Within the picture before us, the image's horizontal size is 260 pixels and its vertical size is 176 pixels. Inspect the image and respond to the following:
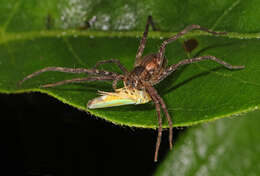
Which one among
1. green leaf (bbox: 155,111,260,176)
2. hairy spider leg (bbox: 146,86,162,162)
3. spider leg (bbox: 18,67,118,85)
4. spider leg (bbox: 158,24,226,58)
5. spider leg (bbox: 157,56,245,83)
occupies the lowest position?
green leaf (bbox: 155,111,260,176)

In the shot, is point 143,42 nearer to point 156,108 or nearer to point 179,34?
point 179,34

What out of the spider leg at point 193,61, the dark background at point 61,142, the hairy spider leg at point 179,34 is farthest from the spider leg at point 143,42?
the dark background at point 61,142

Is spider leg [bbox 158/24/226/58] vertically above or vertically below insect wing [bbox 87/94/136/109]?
above

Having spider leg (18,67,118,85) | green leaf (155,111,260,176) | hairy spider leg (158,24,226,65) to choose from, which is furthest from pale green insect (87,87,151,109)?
green leaf (155,111,260,176)

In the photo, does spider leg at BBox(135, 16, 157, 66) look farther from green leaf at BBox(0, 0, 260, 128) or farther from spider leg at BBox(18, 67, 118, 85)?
spider leg at BBox(18, 67, 118, 85)

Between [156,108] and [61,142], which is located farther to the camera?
[61,142]

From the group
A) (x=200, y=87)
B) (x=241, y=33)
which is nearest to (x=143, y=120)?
(x=200, y=87)

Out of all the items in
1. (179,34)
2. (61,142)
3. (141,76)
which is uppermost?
(179,34)

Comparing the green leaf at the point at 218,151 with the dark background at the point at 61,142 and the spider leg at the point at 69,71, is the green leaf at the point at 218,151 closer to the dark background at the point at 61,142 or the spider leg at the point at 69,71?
the dark background at the point at 61,142

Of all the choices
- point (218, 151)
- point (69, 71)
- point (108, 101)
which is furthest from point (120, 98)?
point (218, 151)
